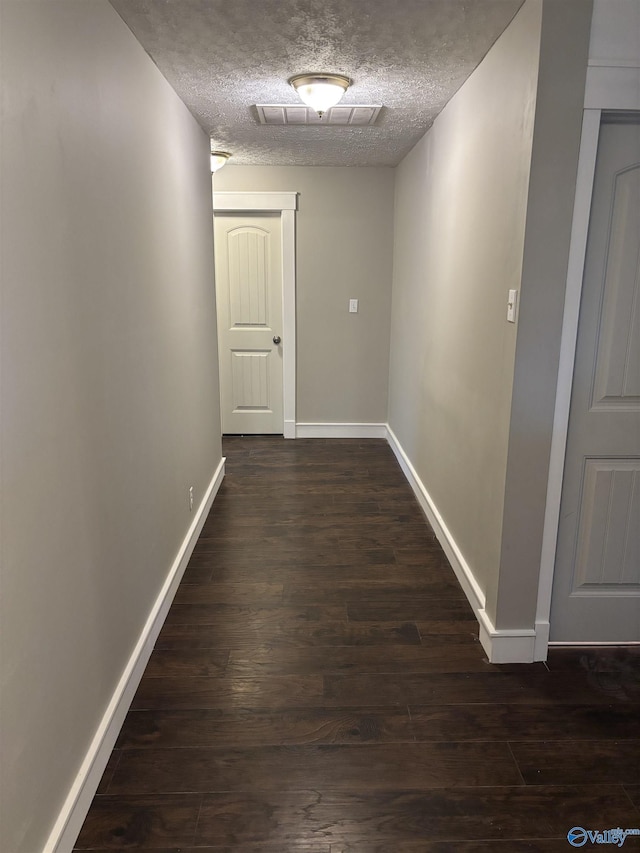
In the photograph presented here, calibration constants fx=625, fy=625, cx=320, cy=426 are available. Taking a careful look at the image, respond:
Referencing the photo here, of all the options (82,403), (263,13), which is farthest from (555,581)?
(263,13)

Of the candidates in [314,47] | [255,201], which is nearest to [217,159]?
[255,201]

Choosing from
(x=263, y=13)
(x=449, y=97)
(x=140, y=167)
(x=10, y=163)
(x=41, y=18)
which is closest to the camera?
(x=10, y=163)

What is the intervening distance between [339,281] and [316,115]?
1.99m

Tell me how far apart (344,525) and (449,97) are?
93.8 inches

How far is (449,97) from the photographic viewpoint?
3152mm

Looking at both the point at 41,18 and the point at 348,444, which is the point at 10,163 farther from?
the point at 348,444

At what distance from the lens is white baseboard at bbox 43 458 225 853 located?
5.21ft

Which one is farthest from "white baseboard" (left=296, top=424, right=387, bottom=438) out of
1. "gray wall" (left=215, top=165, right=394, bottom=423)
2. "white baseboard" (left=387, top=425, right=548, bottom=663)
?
"white baseboard" (left=387, top=425, right=548, bottom=663)

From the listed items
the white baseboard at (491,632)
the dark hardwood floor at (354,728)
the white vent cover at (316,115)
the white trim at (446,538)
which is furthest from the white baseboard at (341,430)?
the white vent cover at (316,115)

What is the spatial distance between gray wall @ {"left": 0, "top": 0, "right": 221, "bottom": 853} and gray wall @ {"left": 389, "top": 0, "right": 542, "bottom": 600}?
4.50 ft

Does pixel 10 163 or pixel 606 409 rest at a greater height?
pixel 10 163

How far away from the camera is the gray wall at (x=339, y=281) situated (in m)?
5.18

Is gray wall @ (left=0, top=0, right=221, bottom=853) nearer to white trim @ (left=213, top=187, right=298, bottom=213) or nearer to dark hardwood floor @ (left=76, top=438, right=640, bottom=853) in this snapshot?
dark hardwood floor @ (left=76, top=438, right=640, bottom=853)

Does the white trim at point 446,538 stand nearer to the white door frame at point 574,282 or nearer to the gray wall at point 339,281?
the white door frame at point 574,282
